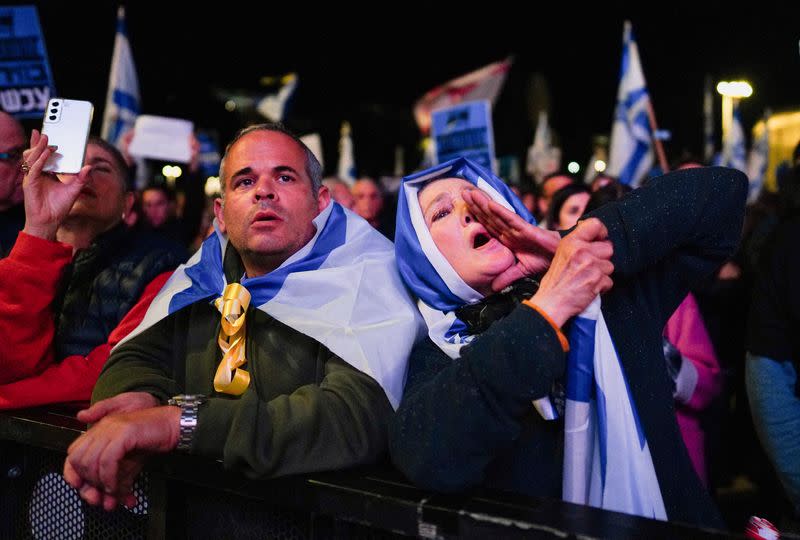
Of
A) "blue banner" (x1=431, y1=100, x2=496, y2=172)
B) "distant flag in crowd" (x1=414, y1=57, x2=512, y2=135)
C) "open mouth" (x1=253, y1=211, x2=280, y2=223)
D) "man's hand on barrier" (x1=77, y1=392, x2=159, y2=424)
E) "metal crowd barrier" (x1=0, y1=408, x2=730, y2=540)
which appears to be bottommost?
"metal crowd barrier" (x1=0, y1=408, x2=730, y2=540)

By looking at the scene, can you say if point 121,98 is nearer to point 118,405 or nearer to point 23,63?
point 23,63

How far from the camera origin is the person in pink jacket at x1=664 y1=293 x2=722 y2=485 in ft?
10.2

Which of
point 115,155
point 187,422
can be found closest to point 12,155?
point 115,155

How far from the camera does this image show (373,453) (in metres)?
1.88

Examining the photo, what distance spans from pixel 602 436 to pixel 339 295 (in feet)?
2.96

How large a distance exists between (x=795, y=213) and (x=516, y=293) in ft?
5.05

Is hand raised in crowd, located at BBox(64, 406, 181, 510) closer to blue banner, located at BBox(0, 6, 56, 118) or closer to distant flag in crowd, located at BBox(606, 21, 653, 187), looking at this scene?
blue banner, located at BBox(0, 6, 56, 118)

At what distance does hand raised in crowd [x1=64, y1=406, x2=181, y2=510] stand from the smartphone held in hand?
1260 mm

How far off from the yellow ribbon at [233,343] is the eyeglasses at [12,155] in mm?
1678

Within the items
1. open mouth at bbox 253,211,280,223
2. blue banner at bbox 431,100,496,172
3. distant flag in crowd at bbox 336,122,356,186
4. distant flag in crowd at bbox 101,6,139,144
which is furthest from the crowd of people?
distant flag in crowd at bbox 336,122,356,186

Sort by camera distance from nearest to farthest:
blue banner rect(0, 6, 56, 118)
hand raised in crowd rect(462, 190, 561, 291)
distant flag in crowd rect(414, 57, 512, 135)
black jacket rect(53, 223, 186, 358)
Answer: hand raised in crowd rect(462, 190, 561, 291), black jacket rect(53, 223, 186, 358), blue banner rect(0, 6, 56, 118), distant flag in crowd rect(414, 57, 512, 135)

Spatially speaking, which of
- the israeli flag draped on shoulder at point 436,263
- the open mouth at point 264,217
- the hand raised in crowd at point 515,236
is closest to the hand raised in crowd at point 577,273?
the hand raised in crowd at point 515,236

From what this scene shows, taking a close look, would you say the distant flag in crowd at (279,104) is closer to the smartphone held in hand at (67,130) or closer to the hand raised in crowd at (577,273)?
the smartphone held in hand at (67,130)

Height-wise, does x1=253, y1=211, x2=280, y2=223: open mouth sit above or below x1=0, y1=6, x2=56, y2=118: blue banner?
below
